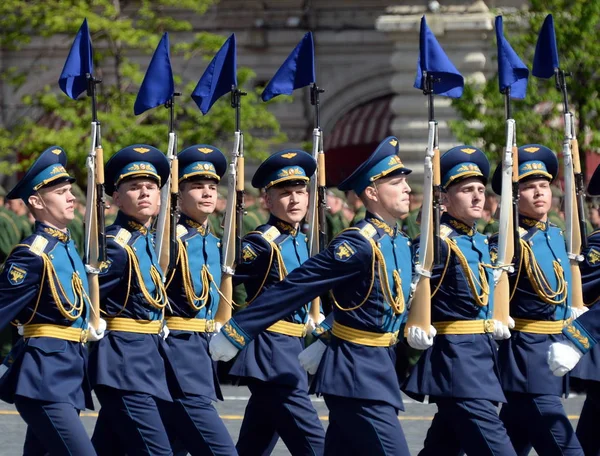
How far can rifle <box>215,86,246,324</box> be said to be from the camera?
31.7 ft

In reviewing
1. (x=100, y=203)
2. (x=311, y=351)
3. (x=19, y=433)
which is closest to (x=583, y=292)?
(x=311, y=351)

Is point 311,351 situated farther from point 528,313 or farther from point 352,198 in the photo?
point 352,198

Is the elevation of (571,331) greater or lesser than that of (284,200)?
lesser

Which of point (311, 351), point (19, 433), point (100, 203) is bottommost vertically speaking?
point (19, 433)

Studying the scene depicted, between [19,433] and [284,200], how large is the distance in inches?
108

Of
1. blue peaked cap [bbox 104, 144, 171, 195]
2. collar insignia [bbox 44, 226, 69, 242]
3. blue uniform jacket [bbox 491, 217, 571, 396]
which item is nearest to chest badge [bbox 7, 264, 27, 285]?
collar insignia [bbox 44, 226, 69, 242]

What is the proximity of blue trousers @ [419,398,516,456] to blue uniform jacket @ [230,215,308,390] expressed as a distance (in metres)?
0.91

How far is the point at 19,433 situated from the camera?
11.3 metres

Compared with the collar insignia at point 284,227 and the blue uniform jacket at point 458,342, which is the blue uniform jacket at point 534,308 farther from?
the collar insignia at point 284,227

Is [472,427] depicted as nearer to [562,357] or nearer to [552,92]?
[562,357]

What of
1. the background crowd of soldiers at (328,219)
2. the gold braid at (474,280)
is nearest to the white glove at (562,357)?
the gold braid at (474,280)

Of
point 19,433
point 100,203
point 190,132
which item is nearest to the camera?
point 100,203

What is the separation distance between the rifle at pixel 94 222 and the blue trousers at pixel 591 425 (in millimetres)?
2554

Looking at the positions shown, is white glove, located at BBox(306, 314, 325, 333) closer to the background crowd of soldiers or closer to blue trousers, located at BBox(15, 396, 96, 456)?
blue trousers, located at BBox(15, 396, 96, 456)
